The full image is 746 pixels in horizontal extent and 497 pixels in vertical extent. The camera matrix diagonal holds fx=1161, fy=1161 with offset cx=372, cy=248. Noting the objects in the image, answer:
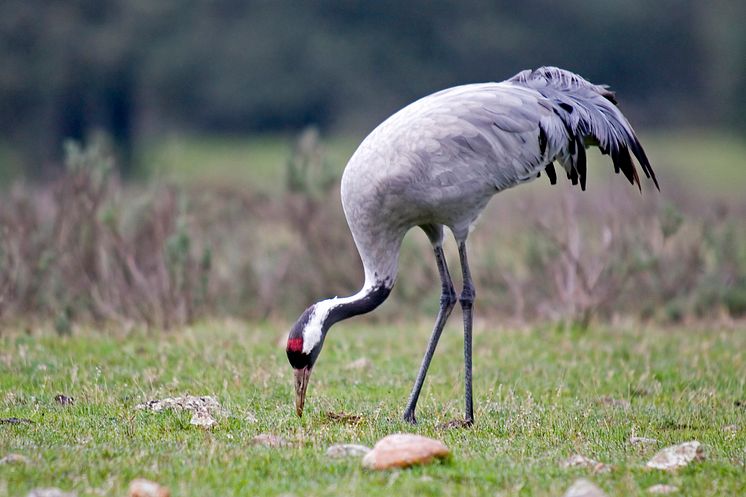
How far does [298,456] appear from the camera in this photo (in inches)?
221

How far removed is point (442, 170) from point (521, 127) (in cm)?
64

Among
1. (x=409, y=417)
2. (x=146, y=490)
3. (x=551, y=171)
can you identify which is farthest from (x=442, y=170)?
(x=146, y=490)

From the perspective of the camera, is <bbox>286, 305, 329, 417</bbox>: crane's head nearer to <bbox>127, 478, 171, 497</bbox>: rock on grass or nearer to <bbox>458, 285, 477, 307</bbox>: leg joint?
<bbox>458, 285, 477, 307</bbox>: leg joint

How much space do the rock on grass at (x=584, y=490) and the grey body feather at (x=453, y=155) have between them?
265 cm

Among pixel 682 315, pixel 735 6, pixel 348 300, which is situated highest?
pixel 735 6

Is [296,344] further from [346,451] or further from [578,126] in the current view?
[578,126]

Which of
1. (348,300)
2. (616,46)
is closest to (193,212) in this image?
(348,300)

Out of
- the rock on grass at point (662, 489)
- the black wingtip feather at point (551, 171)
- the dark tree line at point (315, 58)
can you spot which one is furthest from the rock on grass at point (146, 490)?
the dark tree line at point (315, 58)

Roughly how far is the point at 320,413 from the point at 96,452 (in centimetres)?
165

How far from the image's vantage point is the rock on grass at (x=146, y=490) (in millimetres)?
4781

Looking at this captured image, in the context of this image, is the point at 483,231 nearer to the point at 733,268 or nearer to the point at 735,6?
the point at 733,268

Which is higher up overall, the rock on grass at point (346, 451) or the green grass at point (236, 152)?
the rock on grass at point (346, 451)

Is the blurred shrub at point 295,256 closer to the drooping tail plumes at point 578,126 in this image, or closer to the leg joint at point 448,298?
the drooping tail plumes at point 578,126

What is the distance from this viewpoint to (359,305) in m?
7.18
